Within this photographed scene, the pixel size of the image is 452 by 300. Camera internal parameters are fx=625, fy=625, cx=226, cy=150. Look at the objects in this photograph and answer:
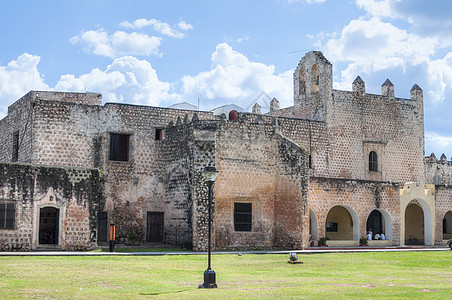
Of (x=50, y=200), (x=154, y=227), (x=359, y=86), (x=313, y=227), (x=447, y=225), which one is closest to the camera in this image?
(x=50, y=200)

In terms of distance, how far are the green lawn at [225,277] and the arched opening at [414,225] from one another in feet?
50.2

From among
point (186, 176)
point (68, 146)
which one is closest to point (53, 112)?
point (68, 146)

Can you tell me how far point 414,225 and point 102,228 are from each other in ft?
69.3

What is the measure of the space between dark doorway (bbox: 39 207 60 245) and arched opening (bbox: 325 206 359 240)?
56.1ft

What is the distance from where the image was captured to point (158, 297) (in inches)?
518

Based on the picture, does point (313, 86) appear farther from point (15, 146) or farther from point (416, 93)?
point (15, 146)

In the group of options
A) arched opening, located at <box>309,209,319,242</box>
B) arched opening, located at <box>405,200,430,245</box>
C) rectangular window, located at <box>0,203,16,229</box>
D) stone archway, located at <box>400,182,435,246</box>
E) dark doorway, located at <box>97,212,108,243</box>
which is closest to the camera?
rectangular window, located at <box>0,203,16,229</box>

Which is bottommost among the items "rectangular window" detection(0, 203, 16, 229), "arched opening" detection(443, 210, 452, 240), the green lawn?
the green lawn

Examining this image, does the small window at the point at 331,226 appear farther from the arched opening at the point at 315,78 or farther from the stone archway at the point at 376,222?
the arched opening at the point at 315,78

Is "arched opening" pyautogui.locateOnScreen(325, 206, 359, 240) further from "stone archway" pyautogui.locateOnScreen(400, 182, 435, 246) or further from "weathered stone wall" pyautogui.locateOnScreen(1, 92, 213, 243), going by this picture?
"weathered stone wall" pyautogui.locateOnScreen(1, 92, 213, 243)

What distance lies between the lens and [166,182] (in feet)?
106

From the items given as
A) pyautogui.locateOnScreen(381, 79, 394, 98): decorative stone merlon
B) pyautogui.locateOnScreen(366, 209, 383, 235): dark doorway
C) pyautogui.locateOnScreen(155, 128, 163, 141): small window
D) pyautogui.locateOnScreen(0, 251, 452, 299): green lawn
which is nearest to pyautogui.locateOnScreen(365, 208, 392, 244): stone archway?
pyautogui.locateOnScreen(366, 209, 383, 235): dark doorway

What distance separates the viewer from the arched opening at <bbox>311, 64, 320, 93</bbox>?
3975 centimetres

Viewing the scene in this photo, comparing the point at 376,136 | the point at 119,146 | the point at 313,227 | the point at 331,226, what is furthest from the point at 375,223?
the point at 119,146
